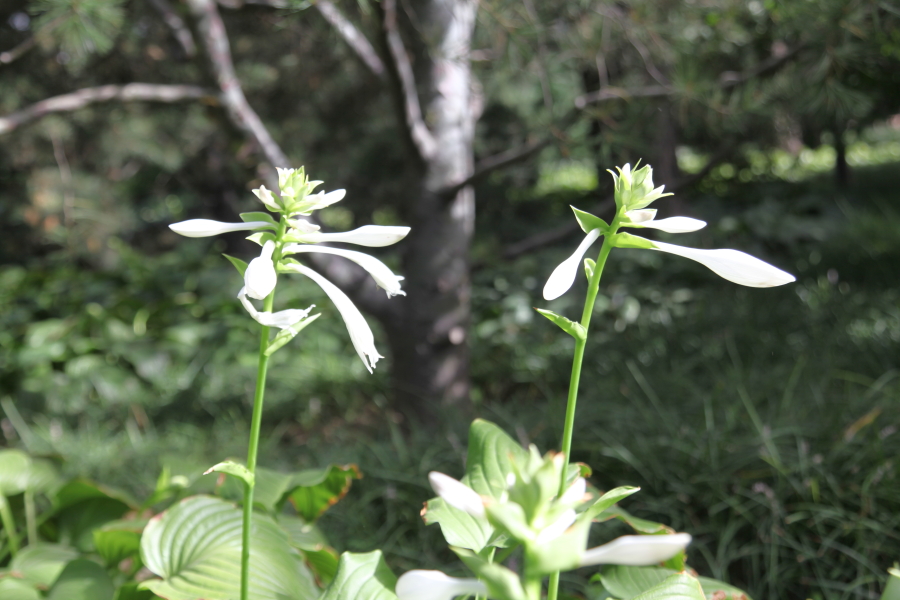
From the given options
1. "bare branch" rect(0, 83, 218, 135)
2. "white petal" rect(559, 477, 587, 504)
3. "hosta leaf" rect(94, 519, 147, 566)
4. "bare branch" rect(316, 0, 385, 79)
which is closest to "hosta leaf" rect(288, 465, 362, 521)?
"hosta leaf" rect(94, 519, 147, 566)

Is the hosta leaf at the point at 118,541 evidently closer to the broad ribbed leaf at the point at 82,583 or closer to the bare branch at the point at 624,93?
the broad ribbed leaf at the point at 82,583

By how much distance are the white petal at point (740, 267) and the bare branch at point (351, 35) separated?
1475 millimetres

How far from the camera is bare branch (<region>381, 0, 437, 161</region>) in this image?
193 centimetres

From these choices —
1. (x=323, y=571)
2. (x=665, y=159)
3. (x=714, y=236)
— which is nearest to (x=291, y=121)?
(x=665, y=159)

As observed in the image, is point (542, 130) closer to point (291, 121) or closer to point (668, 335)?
point (668, 335)

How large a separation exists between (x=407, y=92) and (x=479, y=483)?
161cm

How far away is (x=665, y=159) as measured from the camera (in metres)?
3.25

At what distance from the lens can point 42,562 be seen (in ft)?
4.42

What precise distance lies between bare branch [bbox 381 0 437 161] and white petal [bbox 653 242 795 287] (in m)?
1.56

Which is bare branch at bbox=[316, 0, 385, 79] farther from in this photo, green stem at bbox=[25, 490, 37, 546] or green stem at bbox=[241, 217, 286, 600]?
green stem at bbox=[25, 490, 37, 546]

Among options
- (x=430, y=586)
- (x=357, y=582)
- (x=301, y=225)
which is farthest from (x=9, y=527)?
(x=430, y=586)

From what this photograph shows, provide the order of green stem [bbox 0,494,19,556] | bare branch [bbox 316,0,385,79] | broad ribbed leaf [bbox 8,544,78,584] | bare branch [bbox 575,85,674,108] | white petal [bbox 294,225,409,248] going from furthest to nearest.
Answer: bare branch [bbox 575,85,674,108], bare branch [bbox 316,0,385,79], green stem [bbox 0,494,19,556], broad ribbed leaf [bbox 8,544,78,584], white petal [bbox 294,225,409,248]

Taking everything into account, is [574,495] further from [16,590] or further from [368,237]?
[16,590]

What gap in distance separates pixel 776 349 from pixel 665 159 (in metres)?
1.11
